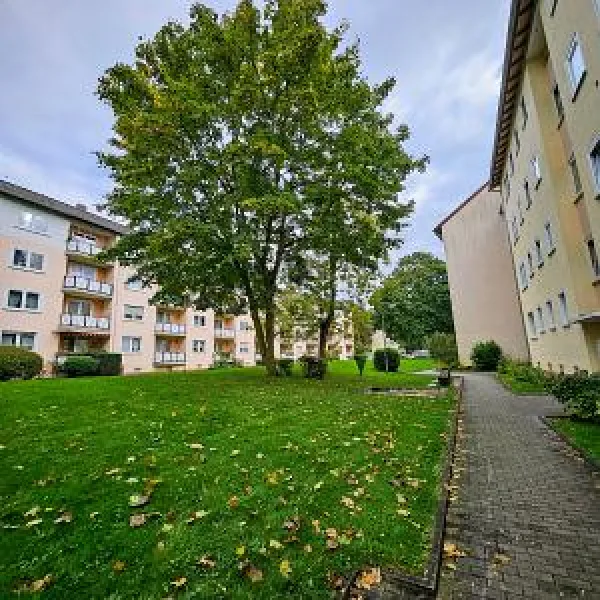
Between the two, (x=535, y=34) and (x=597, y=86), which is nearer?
(x=597, y=86)

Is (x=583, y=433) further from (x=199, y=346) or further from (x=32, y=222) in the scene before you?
(x=199, y=346)

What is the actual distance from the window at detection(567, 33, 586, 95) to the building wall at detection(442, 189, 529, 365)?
73.6 ft

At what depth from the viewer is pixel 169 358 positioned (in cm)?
4359

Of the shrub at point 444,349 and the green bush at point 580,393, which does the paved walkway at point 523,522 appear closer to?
the green bush at point 580,393

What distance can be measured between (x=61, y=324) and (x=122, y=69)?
23322mm

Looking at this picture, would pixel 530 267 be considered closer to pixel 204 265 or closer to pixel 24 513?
pixel 204 265

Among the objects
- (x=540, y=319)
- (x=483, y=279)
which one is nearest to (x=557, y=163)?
A: (x=540, y=319)

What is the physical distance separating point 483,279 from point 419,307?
1947 cm

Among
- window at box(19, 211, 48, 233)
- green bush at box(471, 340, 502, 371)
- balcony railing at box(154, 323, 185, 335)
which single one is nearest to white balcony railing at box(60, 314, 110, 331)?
balcony railing at box(154, 323, 185, 335)

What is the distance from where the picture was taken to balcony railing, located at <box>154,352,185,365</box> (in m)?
42.1

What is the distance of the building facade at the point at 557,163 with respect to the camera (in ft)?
37.5

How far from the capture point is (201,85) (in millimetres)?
15352

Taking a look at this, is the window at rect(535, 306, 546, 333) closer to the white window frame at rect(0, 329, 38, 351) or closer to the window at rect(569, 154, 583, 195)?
the window at rect(569, 154, 583, 195)

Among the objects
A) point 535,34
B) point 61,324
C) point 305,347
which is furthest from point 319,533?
point 305,347
